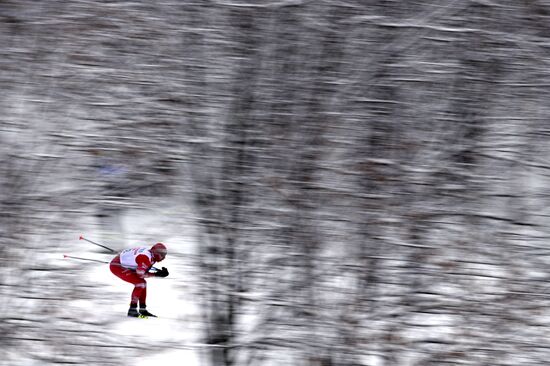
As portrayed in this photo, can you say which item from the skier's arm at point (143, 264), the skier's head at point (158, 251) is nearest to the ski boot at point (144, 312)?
the skier's arm at point (143, 264)

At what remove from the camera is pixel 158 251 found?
17.0 ft

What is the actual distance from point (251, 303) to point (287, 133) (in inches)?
41.2

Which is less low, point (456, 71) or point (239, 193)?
point (456, 71)

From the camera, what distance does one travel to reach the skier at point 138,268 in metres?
5.19

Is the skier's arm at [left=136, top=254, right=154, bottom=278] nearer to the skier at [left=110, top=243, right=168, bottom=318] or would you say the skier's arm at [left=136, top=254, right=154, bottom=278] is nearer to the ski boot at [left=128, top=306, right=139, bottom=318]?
the skier at [left=110, top=243, right=168, bottom=318]

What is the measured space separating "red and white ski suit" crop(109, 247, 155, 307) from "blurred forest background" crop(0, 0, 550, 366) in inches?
4.2

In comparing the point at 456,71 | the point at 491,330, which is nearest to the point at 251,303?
the point at 491,330

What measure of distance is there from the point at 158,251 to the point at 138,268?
176 millimetres

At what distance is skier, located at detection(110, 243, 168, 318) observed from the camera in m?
5.19

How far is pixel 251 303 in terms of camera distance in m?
5.27

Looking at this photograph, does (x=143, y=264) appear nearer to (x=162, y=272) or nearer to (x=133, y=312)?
(x=162, y=272)

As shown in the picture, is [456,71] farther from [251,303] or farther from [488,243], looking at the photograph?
Answer: [251,303]

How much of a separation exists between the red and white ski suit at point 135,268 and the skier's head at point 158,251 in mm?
24

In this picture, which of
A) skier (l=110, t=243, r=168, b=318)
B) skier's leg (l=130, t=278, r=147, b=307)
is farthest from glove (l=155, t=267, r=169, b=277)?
skier's leg (l=130, t=278, r=147, b=307)
